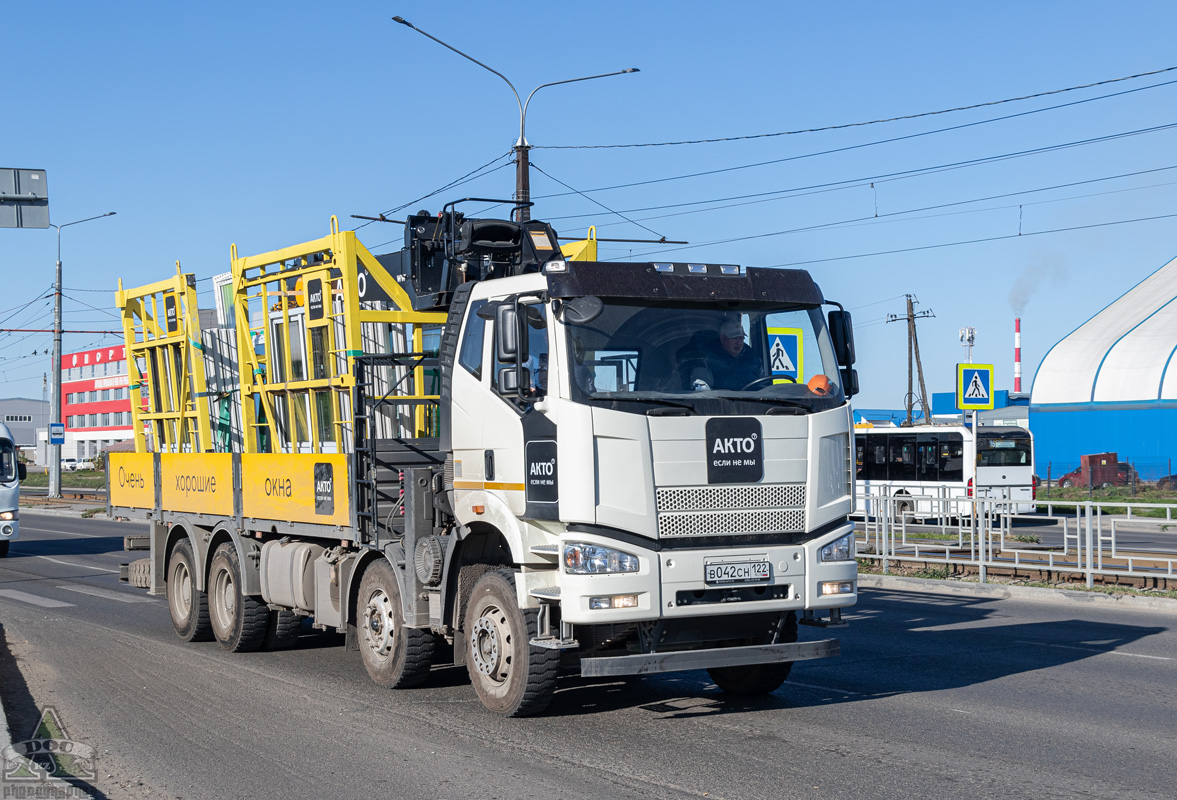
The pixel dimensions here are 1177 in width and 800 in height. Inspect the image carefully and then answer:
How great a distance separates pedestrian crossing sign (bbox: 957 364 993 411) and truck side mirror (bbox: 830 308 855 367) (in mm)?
12874

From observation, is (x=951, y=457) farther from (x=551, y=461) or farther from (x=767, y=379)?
(x=551, y=461)

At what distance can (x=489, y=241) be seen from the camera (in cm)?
1038

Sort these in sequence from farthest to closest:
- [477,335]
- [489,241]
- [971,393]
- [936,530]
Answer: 1. [971,393]
2. [936,530]
3. [489,241]
4. [477,335]

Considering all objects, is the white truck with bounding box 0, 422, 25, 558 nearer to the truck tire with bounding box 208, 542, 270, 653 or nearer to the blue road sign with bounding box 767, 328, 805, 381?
the truck tire with bounding box 208, 542, 270, 653

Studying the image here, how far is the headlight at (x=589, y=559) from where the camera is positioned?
300 inches

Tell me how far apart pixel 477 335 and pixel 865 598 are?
9476 mm

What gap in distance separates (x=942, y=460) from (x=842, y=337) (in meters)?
26.2

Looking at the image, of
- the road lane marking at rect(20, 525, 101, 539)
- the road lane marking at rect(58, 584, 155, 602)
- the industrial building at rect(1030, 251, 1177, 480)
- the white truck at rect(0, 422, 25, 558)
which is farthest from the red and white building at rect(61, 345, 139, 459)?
the road lane marking at rect(58, 584, 155, 602)

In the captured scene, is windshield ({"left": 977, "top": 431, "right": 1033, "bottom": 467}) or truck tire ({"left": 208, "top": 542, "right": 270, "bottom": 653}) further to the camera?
windshield ({"left": 977, "top": 431, "right": 1033, "bottom": 467})

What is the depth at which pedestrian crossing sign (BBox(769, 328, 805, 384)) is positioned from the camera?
28.0 feet

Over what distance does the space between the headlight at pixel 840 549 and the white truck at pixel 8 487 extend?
21421mm

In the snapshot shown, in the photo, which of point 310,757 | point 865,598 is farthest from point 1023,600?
point 310,757

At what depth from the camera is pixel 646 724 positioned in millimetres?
8328

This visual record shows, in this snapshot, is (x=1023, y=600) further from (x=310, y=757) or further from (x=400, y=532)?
(x=310, y=757)
